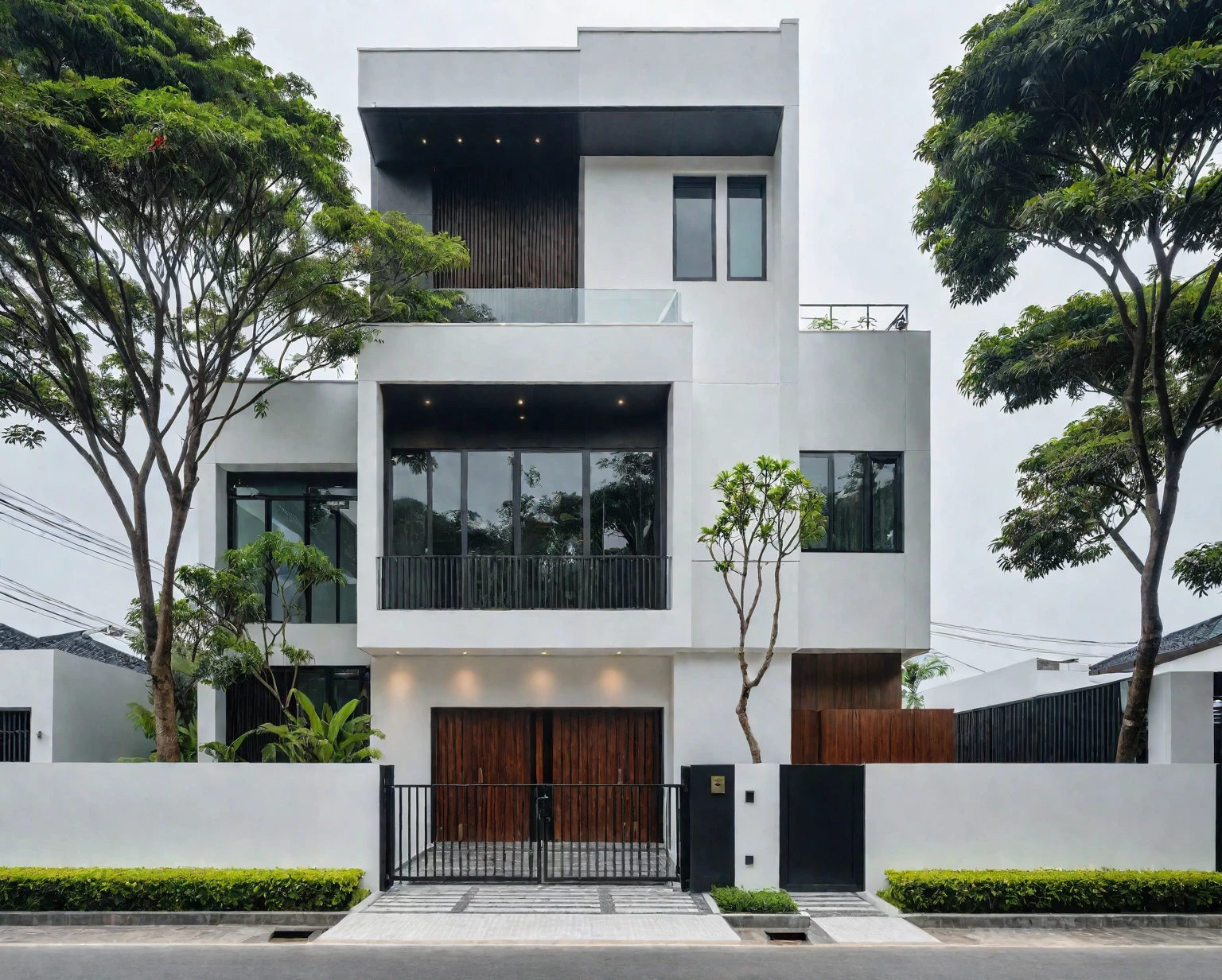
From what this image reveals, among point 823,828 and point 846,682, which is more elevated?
point 846,682

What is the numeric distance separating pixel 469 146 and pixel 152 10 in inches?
207

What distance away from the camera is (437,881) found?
12281 millimetres

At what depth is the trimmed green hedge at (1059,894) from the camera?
11039 mm

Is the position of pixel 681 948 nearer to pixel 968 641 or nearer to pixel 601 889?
pixel 601 889

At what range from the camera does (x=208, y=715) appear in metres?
15.4

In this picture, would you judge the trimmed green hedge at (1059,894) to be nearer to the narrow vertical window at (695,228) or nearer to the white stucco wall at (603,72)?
the narrow vertical window at (695,228)

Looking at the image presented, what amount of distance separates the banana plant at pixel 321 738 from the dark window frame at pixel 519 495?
100.0 inches

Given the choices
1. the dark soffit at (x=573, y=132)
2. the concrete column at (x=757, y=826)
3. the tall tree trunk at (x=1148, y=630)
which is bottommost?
the concrete column at (x=757, y=826)

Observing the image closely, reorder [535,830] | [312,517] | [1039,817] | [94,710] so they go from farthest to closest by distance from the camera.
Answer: [94,710]
[312,517]
[535,830]
[1039,817]

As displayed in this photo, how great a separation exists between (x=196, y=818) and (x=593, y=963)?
5456 millimetres

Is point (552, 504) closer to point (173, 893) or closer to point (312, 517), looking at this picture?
point (312, 517)

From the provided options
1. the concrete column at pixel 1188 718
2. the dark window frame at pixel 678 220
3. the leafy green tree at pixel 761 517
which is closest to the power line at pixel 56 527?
the dark window frame at pixel 678 220

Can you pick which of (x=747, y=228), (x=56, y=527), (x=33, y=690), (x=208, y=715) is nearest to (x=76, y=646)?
(x=33, y=690)

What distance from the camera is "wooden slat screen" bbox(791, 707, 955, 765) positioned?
49.1ft
